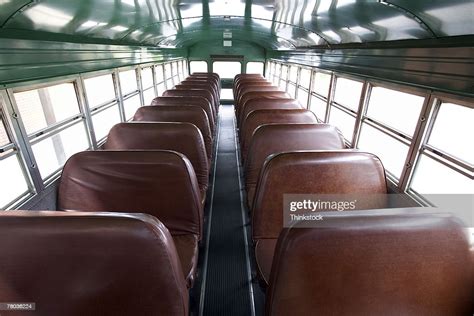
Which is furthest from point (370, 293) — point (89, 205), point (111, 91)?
point (111, 91)

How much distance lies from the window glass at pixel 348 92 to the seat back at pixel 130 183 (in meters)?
2.42

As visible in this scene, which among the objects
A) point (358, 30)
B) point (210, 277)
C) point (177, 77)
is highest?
point (358, 30)

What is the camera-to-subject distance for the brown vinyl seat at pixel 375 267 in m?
0.89

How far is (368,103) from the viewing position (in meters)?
3.01

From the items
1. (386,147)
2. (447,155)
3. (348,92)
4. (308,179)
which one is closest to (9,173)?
(308,179)

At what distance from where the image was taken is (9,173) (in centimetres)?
202

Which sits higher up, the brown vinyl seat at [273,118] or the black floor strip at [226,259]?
the brown vinyl seat at [273,118]

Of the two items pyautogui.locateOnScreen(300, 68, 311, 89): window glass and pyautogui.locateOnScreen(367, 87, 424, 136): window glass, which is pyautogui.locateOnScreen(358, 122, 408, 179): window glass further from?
pyautogui.locateOnScreen(300, 68, 311, 89): window glass

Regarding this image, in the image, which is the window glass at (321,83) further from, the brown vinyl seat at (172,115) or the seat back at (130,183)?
the seat back at (130,183)

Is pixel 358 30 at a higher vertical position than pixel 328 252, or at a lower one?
higher

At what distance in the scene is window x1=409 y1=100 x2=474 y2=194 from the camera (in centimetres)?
173

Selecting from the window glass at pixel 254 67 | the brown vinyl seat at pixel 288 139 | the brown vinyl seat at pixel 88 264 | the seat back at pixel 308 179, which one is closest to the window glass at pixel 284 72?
the window glass at pixel 254 67

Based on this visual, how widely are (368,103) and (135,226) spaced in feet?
9.48

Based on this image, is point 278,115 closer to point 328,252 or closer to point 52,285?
point 328,252
